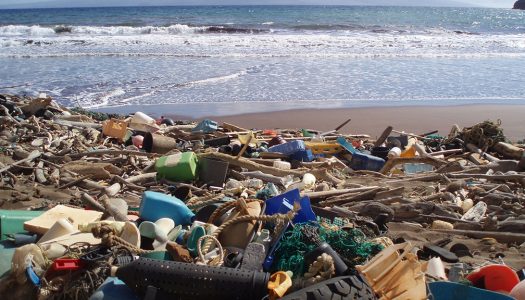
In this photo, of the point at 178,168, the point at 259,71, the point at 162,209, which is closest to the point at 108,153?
the point at 178,168

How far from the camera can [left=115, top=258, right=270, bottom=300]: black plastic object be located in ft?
10.4

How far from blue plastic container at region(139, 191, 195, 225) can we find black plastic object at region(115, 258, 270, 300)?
45.5 inches

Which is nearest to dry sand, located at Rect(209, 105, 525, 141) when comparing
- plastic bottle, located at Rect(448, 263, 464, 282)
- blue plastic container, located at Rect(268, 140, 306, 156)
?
blue plastic container, located at Rect(268, 140, 306, 156)

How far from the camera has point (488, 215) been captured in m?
5.25


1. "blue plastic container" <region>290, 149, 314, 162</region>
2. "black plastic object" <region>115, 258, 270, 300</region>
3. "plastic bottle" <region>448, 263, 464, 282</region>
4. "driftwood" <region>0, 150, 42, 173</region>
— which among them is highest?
"black plastic object" <region>115, 258, 270, 300</region>

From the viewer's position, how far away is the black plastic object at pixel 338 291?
2.92 metres

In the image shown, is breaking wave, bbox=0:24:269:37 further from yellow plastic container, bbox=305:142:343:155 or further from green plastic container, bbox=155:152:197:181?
green plastic container, bbox=155:152:197:181

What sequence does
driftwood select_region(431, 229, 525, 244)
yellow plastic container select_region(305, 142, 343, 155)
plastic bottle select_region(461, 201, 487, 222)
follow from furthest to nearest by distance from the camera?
yellow plastic container select_region(305, 142, 343, 155) < plastic bottle select_region(461, 201, 487, 222) < driftwood select_region(431, 229, 525, 244)

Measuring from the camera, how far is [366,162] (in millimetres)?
7438

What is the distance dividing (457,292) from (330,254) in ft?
2.47

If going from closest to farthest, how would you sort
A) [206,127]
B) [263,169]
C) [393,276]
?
[393,276] < [263,169] < [206,127]

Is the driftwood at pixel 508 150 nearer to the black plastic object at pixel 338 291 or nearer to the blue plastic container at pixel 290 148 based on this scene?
the blue plastic container at pixel 290 148

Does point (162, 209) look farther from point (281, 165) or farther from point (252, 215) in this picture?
point (281, 165)

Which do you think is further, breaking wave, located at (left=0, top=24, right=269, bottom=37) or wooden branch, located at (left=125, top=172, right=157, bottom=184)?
breaking wave, located at (left=0, top=24, right=269, bottom=37)
